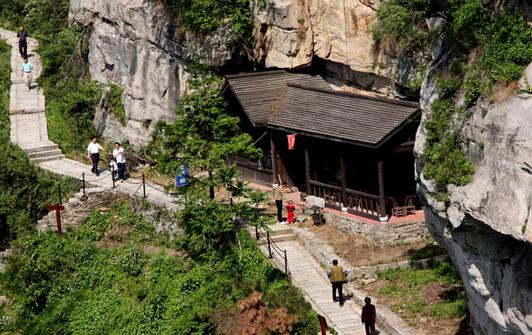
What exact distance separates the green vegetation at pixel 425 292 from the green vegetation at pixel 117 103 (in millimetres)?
17327

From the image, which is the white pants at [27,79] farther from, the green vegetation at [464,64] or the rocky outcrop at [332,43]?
the green vegetation at [464,64]

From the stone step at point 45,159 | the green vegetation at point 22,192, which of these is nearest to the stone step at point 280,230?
the green vegetation at point 22,192

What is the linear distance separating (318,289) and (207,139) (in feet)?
23.6

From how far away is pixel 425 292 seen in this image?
27.2 metres

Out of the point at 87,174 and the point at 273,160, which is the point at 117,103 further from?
the point at 273,160

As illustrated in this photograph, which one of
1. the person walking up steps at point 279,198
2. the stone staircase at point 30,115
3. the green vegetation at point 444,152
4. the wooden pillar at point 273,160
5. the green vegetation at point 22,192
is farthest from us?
the stone staircase at point 30,115

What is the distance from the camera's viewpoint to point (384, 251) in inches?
1197

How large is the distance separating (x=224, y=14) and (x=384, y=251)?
1225 centimetres

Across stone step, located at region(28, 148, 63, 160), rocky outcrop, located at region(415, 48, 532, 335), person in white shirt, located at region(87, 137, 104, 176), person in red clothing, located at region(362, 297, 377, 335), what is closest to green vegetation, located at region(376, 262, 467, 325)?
person in red clothing, located at region(362, 297, 377, 335)

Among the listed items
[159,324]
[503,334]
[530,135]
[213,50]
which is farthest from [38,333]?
[530,135]

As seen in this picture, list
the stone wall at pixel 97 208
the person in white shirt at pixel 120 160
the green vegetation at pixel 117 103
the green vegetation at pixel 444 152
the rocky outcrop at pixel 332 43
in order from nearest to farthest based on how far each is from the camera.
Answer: the green vegetation at pixel 444 152 → the rocky outcrop at pixel 332 43 → the stone wall at pixel 97 208 → the person in white shirt at pixel 120 160 → the green vegetation at pixel 117 103

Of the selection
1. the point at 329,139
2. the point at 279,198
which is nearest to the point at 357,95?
the point at 329,139

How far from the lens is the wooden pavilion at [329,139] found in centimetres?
3108

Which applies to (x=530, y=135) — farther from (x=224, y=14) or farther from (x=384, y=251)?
(x=224, y=14)
